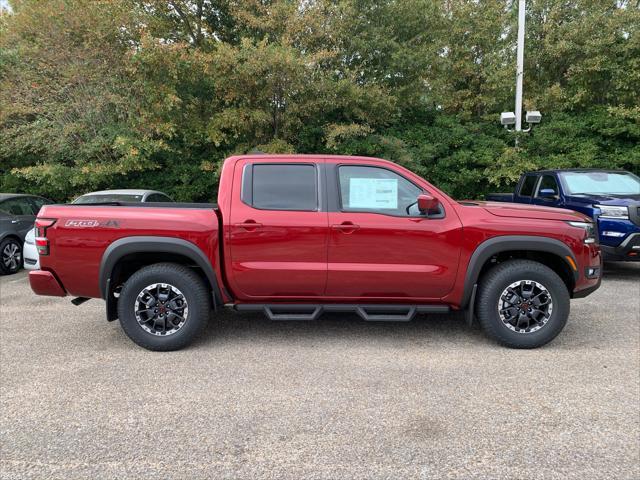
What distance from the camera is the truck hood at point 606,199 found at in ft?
22.1

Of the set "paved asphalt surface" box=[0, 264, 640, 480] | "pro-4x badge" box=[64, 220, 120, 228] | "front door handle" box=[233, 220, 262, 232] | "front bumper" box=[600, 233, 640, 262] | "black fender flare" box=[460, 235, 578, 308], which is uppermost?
"pro-4x badge" box=[64, 220, 120, 228]

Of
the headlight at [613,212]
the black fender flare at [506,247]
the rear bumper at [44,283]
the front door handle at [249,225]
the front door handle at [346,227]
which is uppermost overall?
the front door handle at [249,225]

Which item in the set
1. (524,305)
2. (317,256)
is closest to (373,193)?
(317,256)

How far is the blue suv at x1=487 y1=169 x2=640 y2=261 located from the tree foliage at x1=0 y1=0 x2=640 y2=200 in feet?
11.7

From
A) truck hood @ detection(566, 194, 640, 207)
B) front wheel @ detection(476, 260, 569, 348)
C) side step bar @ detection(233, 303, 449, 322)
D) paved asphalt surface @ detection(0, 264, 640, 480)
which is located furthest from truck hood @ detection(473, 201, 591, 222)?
truck hood @ detection(566, 194, 640, 207)

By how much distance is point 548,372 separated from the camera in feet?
12.0

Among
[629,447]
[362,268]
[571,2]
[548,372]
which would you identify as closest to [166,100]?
[362,268]

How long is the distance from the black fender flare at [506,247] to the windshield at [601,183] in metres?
4.10

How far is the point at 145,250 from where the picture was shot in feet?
13.3

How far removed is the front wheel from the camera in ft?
13.5

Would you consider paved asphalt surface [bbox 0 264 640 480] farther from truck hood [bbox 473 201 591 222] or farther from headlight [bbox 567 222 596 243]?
truck hood [bbox 473 201 591 222]

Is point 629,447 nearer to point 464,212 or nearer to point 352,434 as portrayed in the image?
point 352,434

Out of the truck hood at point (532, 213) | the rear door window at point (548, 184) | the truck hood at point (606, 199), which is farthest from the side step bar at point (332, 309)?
the rear door window at point (548, 184)

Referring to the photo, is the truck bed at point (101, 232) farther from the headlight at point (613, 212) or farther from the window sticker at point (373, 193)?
the headlight at point (613, 212)
